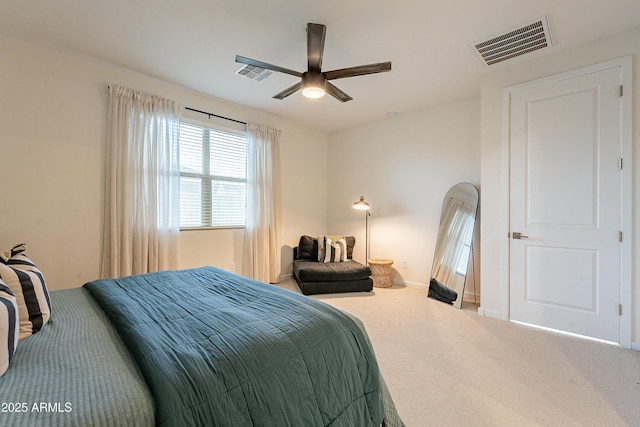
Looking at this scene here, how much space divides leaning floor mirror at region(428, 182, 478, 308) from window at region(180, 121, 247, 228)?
2916 millimetres

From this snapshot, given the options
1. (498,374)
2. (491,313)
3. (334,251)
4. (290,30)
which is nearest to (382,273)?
(334,251)

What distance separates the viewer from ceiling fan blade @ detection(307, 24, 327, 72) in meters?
2.22

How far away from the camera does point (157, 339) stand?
1.12 meters

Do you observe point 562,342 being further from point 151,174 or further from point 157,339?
point 151,174

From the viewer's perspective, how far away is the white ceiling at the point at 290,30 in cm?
214

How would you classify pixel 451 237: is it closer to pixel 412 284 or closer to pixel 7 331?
pixel 412 284

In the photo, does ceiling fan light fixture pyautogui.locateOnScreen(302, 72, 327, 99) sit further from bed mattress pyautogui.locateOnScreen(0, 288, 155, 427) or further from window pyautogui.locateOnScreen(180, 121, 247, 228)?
bed mattress pyautogui.locateOnScreen(0, 288, 155, 427)

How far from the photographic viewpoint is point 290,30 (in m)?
2.40

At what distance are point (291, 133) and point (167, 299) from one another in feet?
12.3

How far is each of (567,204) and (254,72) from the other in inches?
136

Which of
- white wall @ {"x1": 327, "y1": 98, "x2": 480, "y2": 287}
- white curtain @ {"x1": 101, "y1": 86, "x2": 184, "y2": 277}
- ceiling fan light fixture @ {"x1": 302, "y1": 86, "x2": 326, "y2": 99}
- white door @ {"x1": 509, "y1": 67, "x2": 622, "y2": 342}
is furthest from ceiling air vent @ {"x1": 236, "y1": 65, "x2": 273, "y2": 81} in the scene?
white door @ {"x1": 509, "y1": 67, "x2": 622, "y2": 342}

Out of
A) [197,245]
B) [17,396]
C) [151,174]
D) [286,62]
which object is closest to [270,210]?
[197,245]

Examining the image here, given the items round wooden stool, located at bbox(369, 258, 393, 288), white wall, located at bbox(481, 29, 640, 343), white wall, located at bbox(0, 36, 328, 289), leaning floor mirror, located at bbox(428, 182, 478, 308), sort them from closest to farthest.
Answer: white wall, located at bbox(0, 36, 328, 289)
white wall, located at bbox(481, 29, 640, 343)
leaning floor mirror, located at bbox(428, 182, 478, 308)
round wooden stool, located at bbox(369, 258, 393, 288)

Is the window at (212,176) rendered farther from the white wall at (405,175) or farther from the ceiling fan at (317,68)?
the white wall at (405,175)
